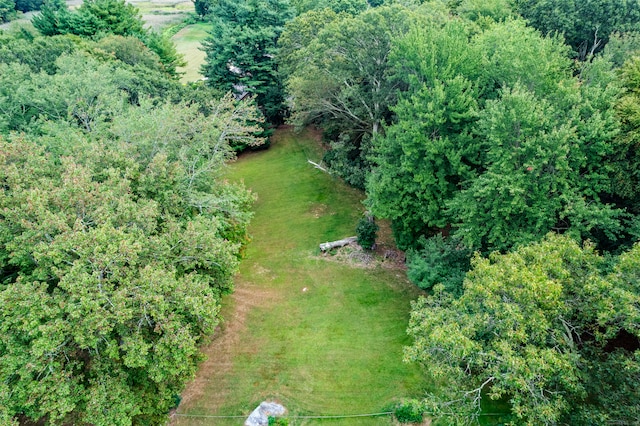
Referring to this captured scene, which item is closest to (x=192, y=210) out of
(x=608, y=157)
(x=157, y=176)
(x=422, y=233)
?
(x=157, y=176)

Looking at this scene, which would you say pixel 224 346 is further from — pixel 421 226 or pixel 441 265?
pixel 421 226

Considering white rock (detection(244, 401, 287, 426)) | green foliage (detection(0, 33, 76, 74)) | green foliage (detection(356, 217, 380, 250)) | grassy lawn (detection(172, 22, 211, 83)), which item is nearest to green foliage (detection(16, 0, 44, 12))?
grassy lawn (detection(172, 22, 211, 83))

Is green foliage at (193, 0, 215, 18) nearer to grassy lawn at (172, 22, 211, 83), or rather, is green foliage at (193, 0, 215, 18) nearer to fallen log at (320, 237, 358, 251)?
grassy lawn at (172, 22, 211, 83)

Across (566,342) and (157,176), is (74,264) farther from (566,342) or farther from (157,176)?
(566,342)

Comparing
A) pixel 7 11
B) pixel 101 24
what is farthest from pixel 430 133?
pixel 7 11

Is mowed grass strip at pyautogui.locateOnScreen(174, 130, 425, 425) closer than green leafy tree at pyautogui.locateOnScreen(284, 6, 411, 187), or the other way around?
mowed grass strip at pyautogui.locateOnScreen(174, 130, 425, 425)

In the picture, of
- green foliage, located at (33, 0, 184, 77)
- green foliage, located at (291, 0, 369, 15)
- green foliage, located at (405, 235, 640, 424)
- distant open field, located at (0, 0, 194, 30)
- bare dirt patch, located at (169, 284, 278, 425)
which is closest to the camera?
green foliage, located at (405, 235, 640, 424)

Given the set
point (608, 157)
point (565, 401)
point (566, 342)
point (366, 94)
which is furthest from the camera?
point (366, 94)
